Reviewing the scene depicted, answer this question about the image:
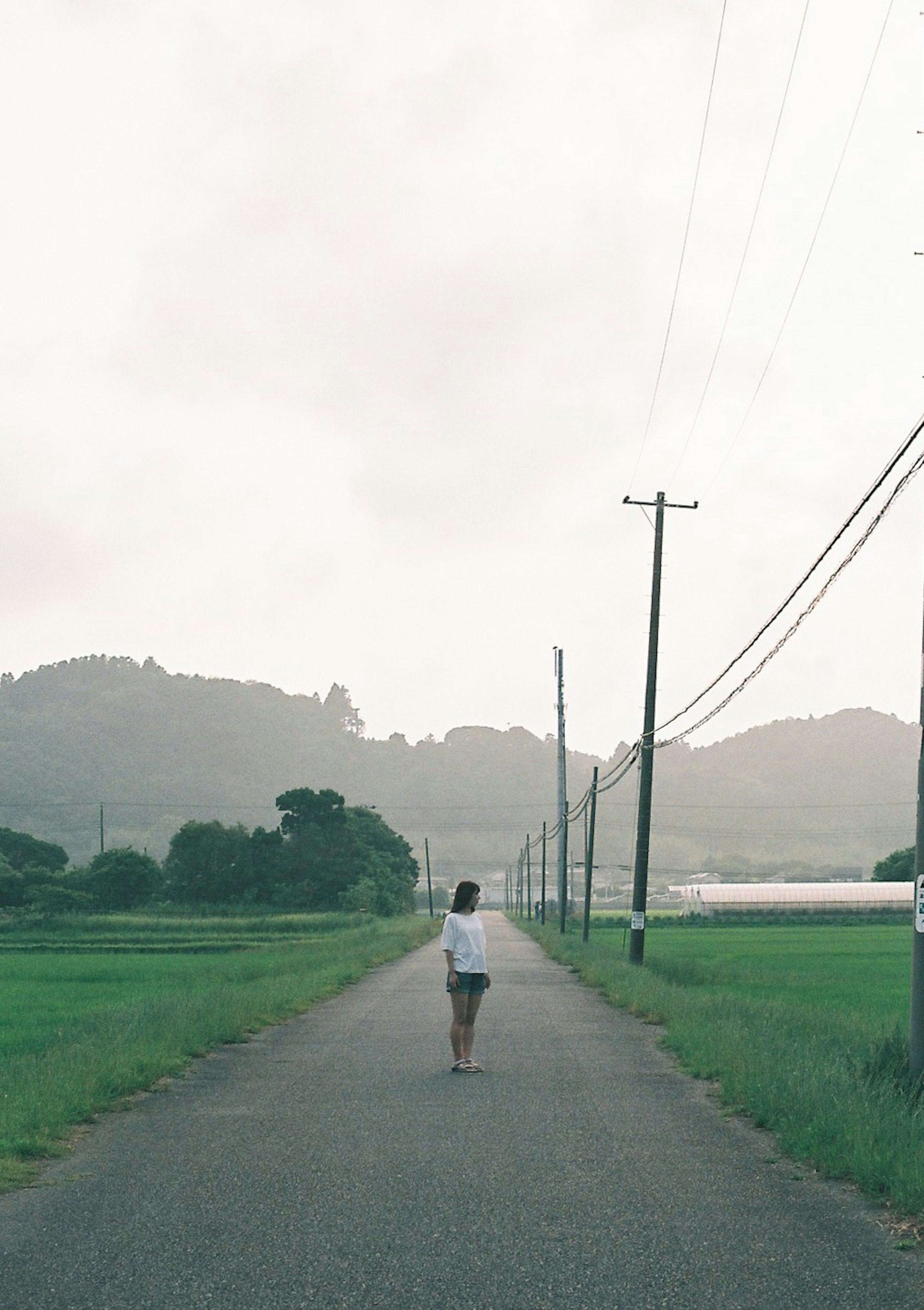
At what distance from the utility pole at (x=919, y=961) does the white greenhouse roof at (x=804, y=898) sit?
312 feet

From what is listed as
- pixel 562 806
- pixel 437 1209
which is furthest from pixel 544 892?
pixel 437 1209

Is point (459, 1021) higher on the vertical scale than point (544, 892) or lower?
higher

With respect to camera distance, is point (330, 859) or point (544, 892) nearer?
point (544, 892)

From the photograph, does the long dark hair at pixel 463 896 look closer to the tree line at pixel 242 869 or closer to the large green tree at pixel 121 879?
the tree line at pixel 242 869

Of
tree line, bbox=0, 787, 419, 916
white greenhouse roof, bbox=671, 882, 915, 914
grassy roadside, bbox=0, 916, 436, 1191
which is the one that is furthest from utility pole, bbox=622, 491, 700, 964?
white greenhouse roof, bbox=671, 882, 915, 914

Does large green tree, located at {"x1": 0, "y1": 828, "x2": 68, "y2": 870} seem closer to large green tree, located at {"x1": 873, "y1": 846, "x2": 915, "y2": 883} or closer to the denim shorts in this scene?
large green tree, located at {"x1": 873, "y1": 846, "x2": 915, "y2": 883}

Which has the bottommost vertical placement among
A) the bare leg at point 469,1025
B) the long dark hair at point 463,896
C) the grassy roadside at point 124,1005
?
the grassy roadside at point 124,1005

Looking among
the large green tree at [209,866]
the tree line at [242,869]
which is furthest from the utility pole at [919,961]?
the large green tree at [209,866]

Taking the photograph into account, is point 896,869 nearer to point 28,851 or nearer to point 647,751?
point 28,851

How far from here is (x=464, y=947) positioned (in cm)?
1384

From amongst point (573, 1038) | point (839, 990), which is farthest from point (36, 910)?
point (573, 1038)

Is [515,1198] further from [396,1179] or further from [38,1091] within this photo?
[38,1091]

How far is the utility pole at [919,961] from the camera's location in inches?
436

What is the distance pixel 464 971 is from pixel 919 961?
462cm
